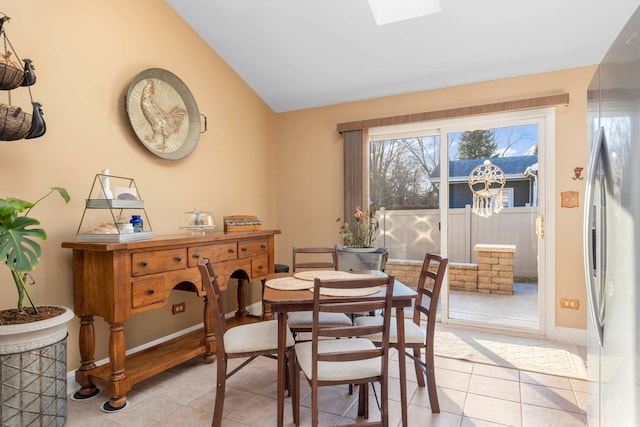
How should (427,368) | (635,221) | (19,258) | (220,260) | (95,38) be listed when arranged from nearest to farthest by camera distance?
(635,221) → (19,258) → (427,368) → (95,38) → (220,260)

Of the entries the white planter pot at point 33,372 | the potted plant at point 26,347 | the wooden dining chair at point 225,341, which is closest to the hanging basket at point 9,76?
the potted plant at point 26,347

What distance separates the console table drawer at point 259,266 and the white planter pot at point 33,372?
1.50 metres

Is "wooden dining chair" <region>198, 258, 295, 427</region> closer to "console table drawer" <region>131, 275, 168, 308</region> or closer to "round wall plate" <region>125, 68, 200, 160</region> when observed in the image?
"console table drawer" <region>131, 275, 168, 308</region>

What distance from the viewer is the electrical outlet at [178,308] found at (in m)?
3.19

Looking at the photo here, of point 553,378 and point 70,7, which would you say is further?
point 553,378

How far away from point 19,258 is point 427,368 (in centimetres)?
226

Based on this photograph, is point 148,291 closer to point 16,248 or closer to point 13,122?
point 16,248

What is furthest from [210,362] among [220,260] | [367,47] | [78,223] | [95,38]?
[367,47]

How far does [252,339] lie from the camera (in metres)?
2.05

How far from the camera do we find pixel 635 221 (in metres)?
1.08

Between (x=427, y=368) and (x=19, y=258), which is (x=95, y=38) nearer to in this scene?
(x=19, y=258)

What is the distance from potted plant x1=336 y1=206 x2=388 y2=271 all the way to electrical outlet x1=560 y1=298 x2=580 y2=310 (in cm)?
166

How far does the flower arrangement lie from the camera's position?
3830 mm

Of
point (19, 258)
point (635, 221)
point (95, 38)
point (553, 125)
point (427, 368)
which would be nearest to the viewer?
point (635, 221)
